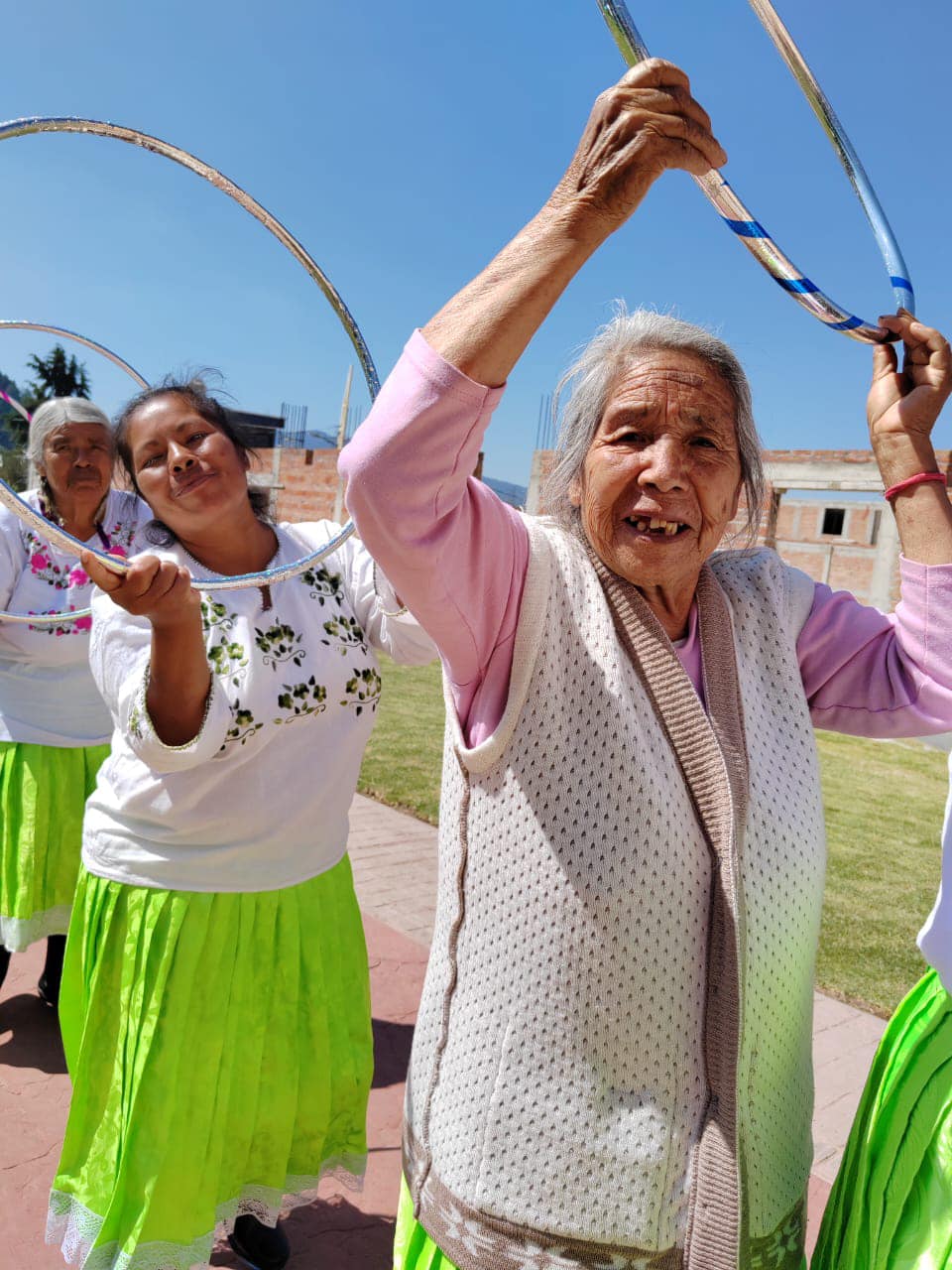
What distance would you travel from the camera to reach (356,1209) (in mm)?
2773

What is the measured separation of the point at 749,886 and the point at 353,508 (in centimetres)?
74

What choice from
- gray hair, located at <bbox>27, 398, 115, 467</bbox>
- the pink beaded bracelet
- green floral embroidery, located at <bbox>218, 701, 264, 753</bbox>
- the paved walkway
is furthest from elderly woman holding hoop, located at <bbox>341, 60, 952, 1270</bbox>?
gray hair, located at <bbox>27, 398, 115, 467</bbox>

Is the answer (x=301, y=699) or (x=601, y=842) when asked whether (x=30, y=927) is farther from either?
(x=601, y=842)

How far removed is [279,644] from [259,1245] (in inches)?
60.7

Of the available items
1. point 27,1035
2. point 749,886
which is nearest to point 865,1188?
point 749,886

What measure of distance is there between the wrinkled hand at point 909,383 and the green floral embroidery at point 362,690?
126 centimetres

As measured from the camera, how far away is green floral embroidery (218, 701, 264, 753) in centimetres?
213

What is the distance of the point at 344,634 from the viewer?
240 centimetres

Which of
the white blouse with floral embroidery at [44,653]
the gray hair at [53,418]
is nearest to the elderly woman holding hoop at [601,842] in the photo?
the gray hair at [53,418]

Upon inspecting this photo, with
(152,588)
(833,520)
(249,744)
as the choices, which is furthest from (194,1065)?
(833,520)

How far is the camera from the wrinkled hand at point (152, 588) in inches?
69.4

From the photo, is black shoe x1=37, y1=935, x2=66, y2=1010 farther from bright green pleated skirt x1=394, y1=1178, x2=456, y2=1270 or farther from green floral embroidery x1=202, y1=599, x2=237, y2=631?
bright green pleated skirt x1=394, y1=1178, x2=456, y2=1270

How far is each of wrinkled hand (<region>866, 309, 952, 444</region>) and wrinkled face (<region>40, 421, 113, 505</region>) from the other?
228 centimetres

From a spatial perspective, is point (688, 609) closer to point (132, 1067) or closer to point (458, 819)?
point (458, 819)
